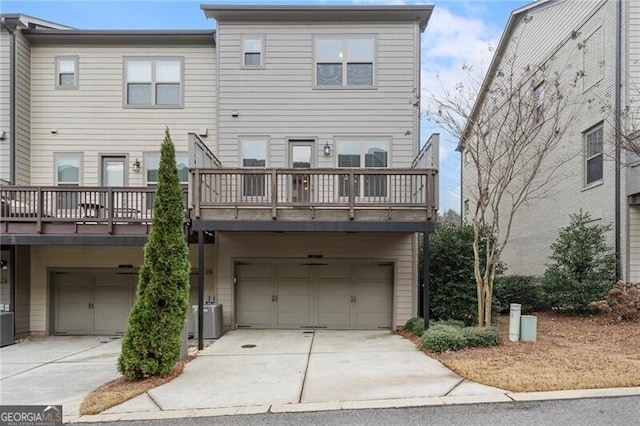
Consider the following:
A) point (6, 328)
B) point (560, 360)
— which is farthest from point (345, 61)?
point (6, 328)

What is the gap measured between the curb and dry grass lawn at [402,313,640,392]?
19cm

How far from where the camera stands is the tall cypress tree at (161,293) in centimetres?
601

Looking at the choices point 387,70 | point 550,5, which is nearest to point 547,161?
point 550,5

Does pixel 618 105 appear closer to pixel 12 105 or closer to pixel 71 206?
pixel 71 206

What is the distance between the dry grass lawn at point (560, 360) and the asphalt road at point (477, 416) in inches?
19.7

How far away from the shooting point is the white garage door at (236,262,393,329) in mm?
10844

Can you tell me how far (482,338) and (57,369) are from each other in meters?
7.66

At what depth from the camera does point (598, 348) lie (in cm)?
723

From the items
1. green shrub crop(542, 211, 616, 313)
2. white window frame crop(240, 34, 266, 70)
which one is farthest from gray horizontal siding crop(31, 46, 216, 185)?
green shrub crop(542, 211, 616, 313)

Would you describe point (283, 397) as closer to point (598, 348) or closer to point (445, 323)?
point (445, 323)

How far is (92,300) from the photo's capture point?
11188 millimetres

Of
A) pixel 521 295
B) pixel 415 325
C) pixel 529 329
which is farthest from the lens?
pixel 521 295

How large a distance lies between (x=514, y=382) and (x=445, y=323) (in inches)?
139

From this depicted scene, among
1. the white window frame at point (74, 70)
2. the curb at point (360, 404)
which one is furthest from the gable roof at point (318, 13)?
the curb at point (360, 404)
